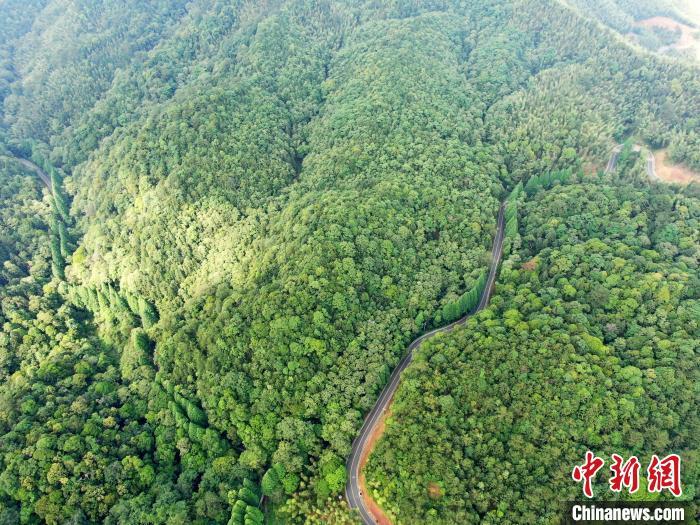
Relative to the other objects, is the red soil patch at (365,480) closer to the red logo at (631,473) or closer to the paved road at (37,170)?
the red logo at (631,473)

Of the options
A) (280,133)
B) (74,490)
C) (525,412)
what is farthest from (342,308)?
(280,133)

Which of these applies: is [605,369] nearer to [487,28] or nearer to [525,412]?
[525,412]

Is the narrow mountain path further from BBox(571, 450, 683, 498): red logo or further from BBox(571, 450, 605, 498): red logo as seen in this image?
BBox(571, 450, 683, 498): red logo

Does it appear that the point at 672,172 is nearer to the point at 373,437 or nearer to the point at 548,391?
the point at 548,391

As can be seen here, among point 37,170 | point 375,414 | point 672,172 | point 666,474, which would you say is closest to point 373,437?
point 375,414

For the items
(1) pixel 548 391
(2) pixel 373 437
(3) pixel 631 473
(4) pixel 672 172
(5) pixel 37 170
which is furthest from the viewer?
(5) pixel 37 170

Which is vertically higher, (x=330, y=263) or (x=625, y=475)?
(x=330, y=263)

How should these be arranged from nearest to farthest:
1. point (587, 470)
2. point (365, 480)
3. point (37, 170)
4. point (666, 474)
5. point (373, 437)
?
point (666, 474), point (587, 470), point (365, 480), point (373, 437), point (37, 170)

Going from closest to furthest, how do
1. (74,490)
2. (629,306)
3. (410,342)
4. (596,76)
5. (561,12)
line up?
(74,490), (629,306), (410,342), (596,76), (561,12)
